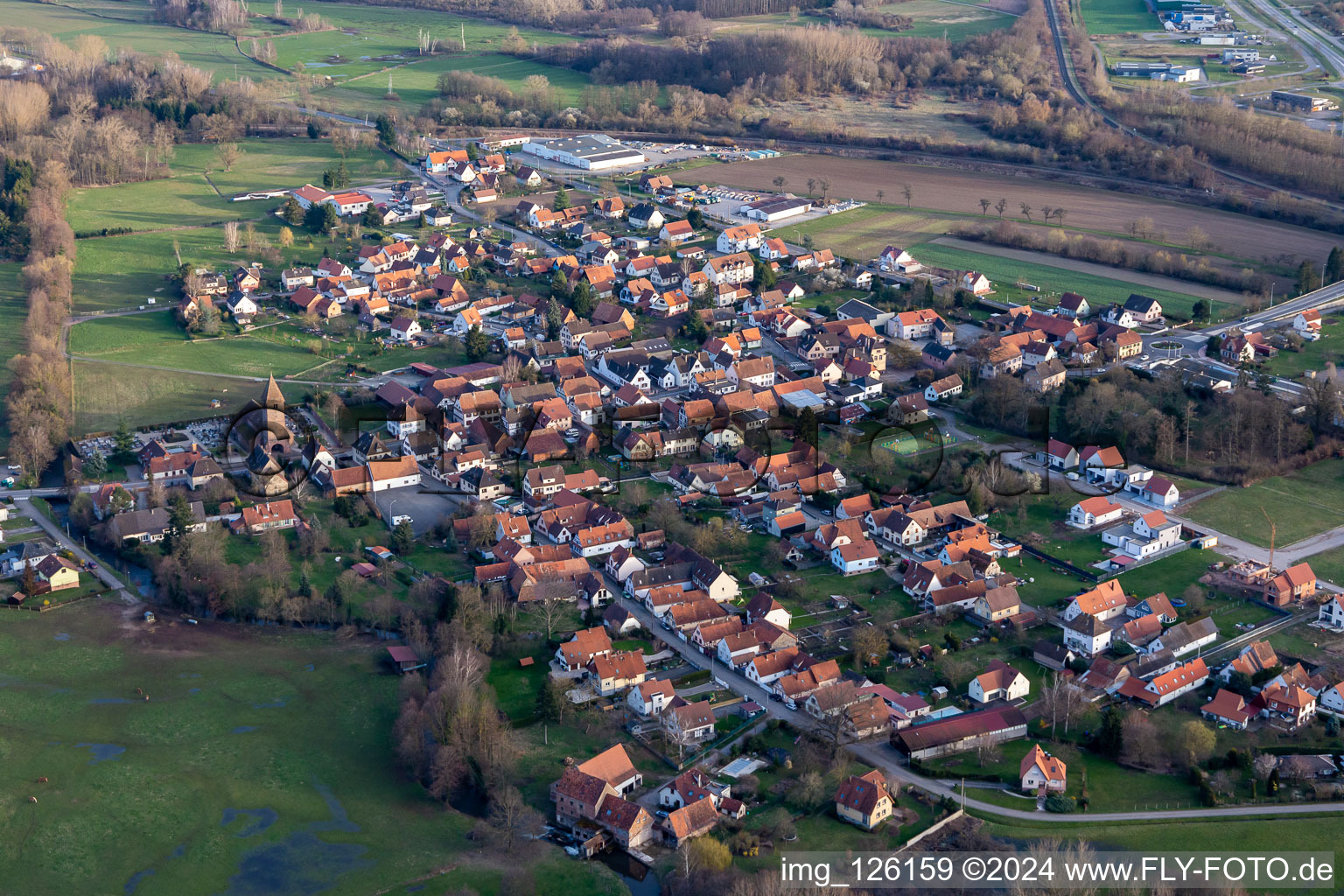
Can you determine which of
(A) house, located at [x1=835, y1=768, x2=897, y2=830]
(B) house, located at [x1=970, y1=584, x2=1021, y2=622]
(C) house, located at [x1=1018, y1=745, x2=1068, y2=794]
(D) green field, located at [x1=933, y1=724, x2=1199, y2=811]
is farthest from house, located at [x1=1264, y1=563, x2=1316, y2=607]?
(A) house, located at [x1=835, y1=768, x2=897, y2=830]

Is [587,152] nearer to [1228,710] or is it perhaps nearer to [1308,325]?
[1308,325]

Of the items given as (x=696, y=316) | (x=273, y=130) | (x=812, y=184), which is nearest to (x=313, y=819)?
(x=696, y=316)

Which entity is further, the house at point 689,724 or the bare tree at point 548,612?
the bare tree at point 548,612

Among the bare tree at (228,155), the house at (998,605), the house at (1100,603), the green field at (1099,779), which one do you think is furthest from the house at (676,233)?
the green field at (1099,779)

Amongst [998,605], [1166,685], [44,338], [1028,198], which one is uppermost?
[1028,198]

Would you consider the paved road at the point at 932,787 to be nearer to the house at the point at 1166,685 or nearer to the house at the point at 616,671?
the house at the point at 616,671

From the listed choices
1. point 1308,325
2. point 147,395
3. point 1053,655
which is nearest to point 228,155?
point 147,395

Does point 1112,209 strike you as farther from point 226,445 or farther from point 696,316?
point 226,445
